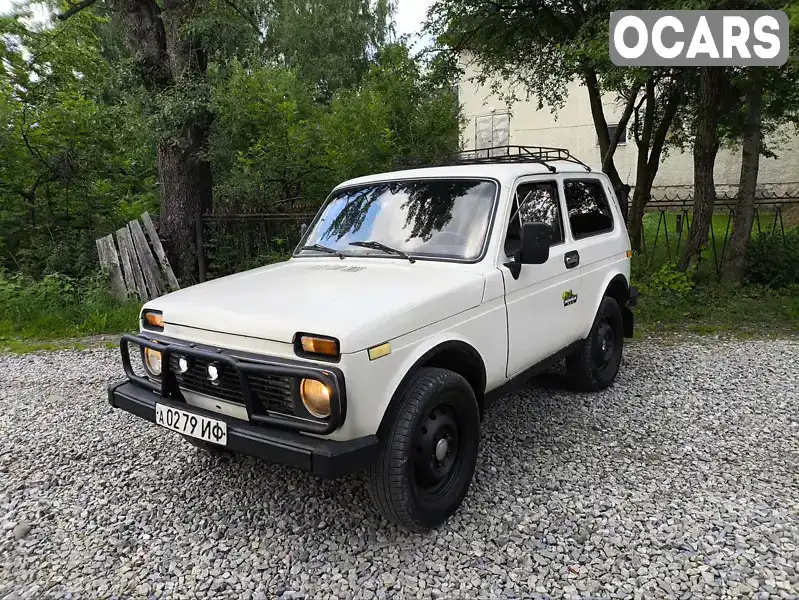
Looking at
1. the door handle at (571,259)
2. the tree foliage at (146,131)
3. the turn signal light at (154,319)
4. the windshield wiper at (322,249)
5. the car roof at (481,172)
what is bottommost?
the turn signal light at (154,319)

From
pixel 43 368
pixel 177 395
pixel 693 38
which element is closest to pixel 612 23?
pixel 693 38

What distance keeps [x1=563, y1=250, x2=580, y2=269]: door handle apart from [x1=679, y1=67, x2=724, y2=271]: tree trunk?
17.5 ft

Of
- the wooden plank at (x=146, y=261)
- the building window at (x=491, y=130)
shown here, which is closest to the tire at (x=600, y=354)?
the wooden plank at (x=146, y=261)

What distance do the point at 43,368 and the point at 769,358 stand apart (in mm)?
8053

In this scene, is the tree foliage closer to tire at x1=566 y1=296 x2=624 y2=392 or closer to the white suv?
the white suv

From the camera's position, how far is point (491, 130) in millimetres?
20938

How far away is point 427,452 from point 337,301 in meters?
0.93

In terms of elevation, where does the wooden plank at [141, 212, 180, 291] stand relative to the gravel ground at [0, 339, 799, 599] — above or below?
above

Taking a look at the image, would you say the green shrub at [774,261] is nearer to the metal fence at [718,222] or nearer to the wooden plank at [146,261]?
the metal fence at [718,222]

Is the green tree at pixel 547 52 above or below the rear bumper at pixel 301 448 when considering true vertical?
above

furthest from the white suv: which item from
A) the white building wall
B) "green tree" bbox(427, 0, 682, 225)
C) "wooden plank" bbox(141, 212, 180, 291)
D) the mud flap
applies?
the white building wall

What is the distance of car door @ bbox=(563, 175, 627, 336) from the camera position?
455 cm

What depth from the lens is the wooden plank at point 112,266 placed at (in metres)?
8.49

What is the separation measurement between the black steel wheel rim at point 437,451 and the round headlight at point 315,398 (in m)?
0.53
